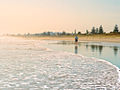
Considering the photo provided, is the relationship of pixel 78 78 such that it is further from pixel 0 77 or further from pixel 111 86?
pixel 0 77

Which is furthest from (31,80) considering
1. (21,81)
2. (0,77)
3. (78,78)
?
(78,78)

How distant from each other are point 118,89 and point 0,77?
5.27m

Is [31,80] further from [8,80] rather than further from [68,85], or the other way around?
[68,85]

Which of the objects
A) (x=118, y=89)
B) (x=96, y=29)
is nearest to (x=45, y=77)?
(x=118, y=89)

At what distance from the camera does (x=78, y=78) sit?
26.7 ft

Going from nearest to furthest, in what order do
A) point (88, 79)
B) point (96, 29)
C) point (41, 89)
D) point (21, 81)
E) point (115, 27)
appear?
point (41, 89)
point (21, 81)
point (88, 79)
point (115, 27)
point (96, 29)

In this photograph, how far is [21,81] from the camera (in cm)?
747

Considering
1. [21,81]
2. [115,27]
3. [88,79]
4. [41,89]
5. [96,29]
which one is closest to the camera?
[41,89]

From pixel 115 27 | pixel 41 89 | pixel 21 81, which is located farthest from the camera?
pixel 115 27

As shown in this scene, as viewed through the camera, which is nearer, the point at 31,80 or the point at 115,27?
the point at 31,80

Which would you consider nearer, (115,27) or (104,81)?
(104,81)

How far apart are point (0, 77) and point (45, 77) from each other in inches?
83.3

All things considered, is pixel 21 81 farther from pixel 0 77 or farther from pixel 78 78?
pixel 78 78

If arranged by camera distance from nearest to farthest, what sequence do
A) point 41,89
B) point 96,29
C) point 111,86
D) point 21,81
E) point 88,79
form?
point 41,89 < point 111,86 < point 21,81 < point 88,79 < point 96,29
